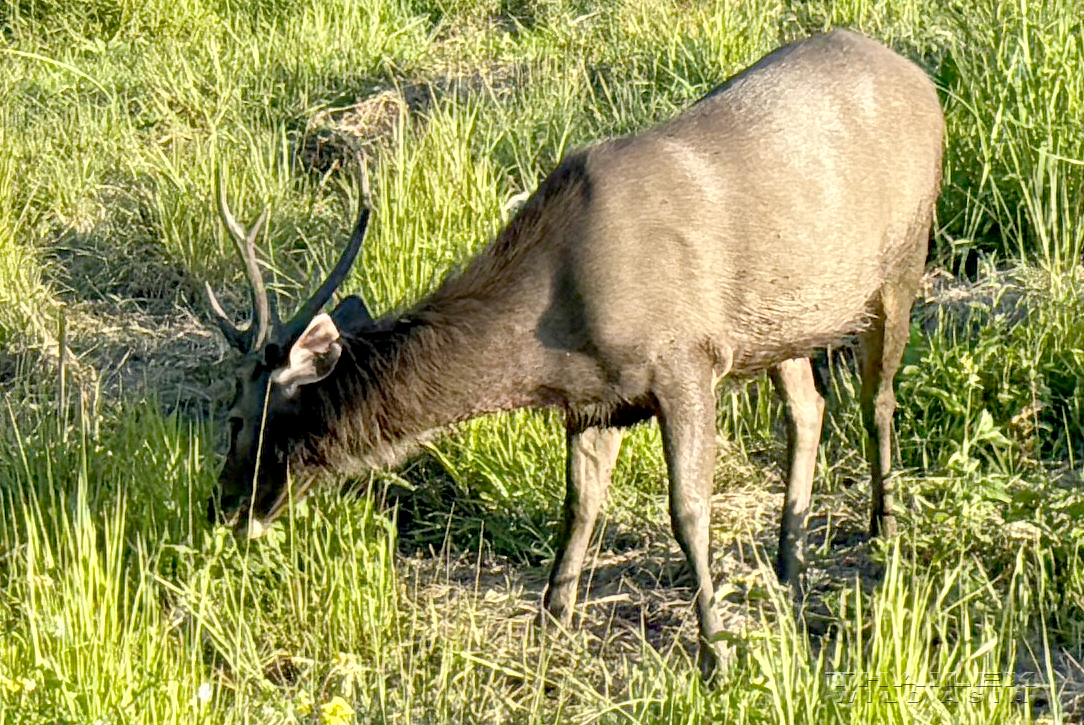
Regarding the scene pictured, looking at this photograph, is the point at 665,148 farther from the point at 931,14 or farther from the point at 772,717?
the point at 931,14

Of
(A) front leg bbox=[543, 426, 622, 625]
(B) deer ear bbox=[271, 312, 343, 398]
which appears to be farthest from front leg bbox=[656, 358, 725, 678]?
(B) deer ear bbox=[271, 312, 343, 398]

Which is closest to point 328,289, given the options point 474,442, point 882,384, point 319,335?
point 319,335

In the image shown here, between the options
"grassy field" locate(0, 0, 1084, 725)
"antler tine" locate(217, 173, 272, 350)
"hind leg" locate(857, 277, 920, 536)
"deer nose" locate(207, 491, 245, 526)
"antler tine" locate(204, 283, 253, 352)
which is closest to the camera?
"grassy field" locate(0, 0, 1084, 725)

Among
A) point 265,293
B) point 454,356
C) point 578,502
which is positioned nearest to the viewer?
point 265,293

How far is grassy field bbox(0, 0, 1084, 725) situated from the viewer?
4309 mm

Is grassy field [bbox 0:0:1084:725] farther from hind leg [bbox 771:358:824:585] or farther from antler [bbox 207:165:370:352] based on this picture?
antler [bbox 207:165:370:352]

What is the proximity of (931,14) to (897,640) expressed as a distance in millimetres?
5058

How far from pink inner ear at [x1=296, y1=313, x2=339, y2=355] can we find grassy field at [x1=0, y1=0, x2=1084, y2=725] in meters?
0.60

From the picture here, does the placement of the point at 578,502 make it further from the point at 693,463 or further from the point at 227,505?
the point at 227,505

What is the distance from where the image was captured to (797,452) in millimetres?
5758

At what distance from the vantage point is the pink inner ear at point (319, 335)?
482cm

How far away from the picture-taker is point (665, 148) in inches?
202

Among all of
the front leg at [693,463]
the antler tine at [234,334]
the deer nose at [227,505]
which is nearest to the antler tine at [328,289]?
the antler tine at [234,334]

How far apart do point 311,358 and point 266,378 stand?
0.16 metres
